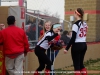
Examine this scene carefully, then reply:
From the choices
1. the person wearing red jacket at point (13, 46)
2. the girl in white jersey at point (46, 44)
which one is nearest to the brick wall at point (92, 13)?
the girl in white jersey at point (46, 44)

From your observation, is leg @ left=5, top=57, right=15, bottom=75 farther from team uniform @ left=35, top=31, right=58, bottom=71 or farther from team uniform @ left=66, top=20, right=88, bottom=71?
team uniform @ left=66, top=20, right=88, bottom=71

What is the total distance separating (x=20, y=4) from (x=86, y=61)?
20.0ft

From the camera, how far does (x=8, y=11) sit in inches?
403

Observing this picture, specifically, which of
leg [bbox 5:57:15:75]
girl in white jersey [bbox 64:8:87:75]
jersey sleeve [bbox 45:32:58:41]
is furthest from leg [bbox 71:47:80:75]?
leg [bbox 5:57:15:75]

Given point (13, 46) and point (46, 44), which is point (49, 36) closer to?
point (46, 44)

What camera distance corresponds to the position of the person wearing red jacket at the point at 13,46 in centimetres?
891

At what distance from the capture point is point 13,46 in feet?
29.2

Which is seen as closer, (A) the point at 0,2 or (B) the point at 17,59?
(B) the point at 17,59

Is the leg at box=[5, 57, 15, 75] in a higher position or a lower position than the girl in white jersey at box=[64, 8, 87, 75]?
lower

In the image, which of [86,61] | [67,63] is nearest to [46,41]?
[67,63]

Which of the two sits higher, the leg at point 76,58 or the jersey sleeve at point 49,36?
the jersey sleeve at point 49,36

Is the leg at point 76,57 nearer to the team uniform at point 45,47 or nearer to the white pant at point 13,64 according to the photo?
the team uniform at point 45,47

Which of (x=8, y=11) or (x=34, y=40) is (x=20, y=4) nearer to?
(x=8, y=11)

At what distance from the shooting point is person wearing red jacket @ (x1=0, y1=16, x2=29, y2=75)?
8914 millimetres
